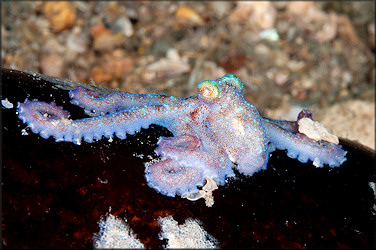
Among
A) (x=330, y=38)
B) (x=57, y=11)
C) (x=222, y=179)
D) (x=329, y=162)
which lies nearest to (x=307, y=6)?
(x=330, y=38)

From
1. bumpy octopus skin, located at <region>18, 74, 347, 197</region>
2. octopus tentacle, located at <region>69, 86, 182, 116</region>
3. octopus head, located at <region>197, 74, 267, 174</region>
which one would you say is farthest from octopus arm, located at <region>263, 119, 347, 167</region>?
octopus tentacle, located at <region>69, 86, 182, 116</region>

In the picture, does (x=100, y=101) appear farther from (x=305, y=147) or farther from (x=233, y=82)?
(x=305, y=147)

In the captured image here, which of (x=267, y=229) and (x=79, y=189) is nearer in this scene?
(x=79, y=189)

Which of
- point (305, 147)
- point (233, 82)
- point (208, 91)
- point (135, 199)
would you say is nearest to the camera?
point (135, 199)

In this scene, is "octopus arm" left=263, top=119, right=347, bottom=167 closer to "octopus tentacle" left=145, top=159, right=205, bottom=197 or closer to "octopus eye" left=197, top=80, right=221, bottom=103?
"octopus eye" left=197, top=80, right=221, bottom=103

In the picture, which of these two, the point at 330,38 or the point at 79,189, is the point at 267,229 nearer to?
the point at 79,189

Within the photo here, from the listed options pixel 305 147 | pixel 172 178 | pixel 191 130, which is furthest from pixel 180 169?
pixel 305 147
